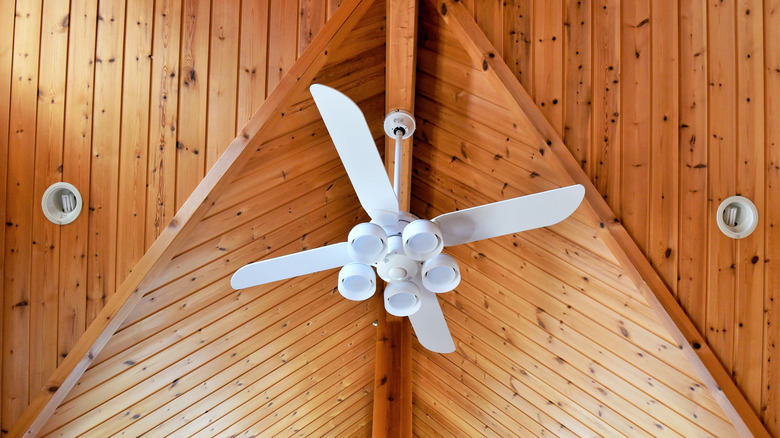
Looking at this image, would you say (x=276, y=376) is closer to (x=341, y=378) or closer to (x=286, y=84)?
(x=341, y=378)

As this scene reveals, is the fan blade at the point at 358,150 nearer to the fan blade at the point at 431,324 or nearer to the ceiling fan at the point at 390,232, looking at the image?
the ceiling fan at the point at 390,232

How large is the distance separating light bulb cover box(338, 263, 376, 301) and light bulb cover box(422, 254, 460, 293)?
163mm

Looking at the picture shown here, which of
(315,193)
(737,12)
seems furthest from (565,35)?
(315,193)

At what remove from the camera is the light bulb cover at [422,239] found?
1.51 metres

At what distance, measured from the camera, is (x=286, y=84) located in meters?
1.98

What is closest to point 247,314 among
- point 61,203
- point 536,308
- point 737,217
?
point 61,203

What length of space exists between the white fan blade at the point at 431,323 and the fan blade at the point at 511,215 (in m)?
0.25

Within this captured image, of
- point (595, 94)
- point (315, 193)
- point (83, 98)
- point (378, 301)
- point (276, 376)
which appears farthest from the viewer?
point (378, 301)

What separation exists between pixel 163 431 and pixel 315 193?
1537mm

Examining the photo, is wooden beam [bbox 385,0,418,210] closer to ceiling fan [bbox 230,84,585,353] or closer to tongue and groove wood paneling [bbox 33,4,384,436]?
tongue and groove wood paneling [bbox 33,4,384,436]

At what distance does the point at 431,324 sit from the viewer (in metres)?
1.95

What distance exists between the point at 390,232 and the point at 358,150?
31 cm

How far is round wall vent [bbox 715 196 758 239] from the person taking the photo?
195 centimetres

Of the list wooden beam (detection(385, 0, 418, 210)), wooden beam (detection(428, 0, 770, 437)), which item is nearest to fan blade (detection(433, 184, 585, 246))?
wooden beam (detection(428, 0, 770, 437))
